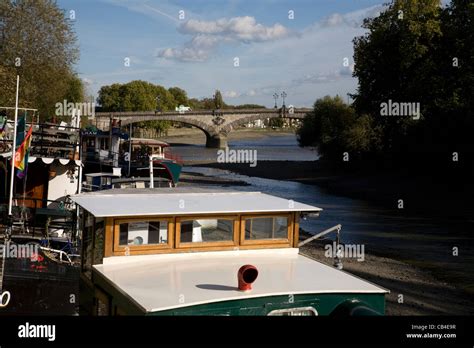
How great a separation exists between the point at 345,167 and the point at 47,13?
32.5 metres

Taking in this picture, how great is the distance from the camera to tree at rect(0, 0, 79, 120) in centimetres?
3866

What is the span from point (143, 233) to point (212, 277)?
1644 mm

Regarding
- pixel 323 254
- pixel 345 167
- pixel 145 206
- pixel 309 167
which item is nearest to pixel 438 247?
pixel 323 254

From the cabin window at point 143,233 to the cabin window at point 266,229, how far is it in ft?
4.58

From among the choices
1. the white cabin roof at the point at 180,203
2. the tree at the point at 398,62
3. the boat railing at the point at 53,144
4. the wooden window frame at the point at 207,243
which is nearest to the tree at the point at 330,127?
the tree at the point at 398,62

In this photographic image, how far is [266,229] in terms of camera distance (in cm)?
1105

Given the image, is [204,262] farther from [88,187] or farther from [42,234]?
[88,187]

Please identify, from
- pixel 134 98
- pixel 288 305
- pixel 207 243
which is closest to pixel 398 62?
pixel 207 243

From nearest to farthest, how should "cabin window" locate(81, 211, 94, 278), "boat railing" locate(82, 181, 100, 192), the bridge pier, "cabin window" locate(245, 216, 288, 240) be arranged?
"cabin window" locate(81, 211, 94, 278), "cabin window" locate(245, 216, 288, 240), "boat railing" locate(82, 181, 100, 192), the bridge pier
